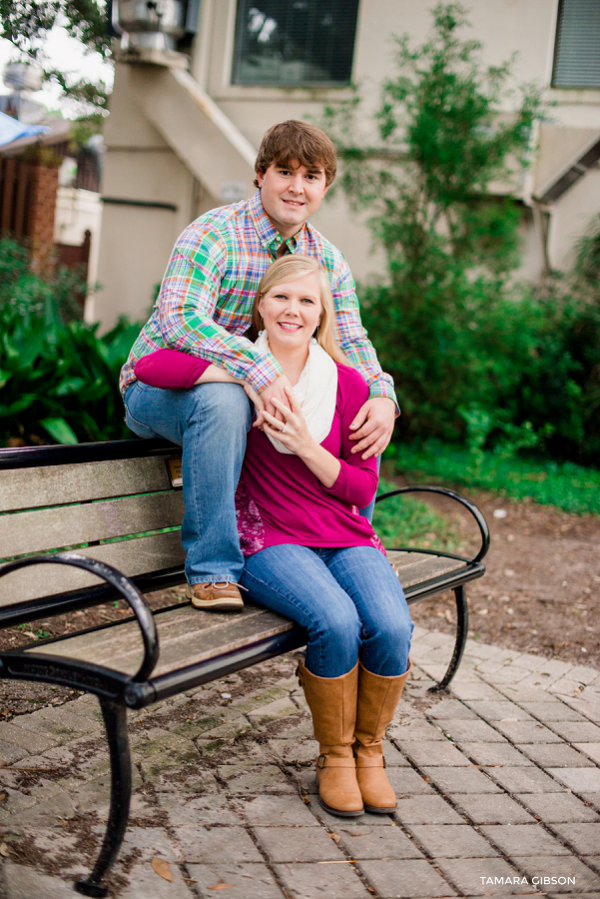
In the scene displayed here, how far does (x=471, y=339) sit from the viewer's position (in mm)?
8156

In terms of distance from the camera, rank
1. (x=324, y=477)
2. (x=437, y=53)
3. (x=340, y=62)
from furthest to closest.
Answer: (x=340, y=62) → (x=437, y=53) → (x=324, y=477)

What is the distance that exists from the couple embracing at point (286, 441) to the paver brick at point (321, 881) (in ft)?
0.85

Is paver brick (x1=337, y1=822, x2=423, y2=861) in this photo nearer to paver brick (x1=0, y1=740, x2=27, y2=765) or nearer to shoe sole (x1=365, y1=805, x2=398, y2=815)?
shoe sole (x1=365, y1=805, x2=398, y2=815)

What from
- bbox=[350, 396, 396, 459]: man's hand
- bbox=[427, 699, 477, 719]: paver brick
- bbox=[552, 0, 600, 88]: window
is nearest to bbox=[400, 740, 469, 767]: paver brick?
bbox=[427, 699, 477, 719]: paver brick

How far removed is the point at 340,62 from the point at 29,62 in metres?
5.11

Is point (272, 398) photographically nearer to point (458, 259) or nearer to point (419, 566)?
point (419, 566)

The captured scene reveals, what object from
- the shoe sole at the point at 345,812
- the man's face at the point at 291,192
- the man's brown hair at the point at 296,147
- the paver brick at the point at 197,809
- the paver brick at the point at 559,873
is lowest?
the paver brick at the point at 197,809

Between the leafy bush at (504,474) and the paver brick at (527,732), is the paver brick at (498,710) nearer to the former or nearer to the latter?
the paver brick at (527,732)

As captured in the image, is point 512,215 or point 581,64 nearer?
point 512,215

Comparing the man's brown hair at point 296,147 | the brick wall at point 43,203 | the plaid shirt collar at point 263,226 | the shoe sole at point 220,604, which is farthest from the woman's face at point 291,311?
the brick wall at point 43,203

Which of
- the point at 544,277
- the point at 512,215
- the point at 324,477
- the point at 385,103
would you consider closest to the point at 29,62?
the point at 385,103

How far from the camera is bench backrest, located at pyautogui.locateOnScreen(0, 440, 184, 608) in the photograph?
2.61 meters

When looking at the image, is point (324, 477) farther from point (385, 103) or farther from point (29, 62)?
point (385, 103)

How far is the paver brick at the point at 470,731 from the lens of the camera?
3296mm
